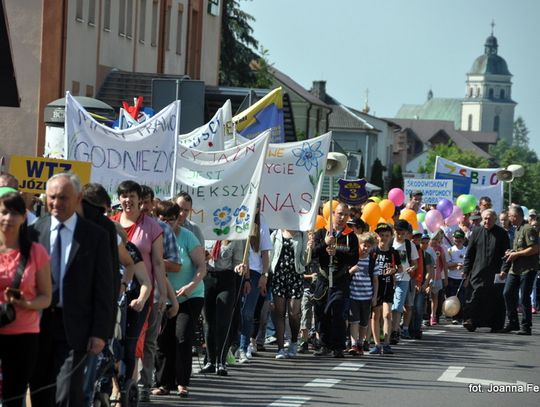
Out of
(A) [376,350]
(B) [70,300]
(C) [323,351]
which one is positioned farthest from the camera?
(A) [376,350]

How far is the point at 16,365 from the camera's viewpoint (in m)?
8.59

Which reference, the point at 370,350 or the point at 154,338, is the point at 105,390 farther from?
the point at 370,350

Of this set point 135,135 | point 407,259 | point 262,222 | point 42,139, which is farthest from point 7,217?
point 42,139

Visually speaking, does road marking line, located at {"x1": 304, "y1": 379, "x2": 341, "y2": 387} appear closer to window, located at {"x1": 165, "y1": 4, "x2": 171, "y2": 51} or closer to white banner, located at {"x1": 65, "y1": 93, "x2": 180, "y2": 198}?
white banner, located at {"x1": 65, "y1": 93, "x2": 180, "y2": 198}

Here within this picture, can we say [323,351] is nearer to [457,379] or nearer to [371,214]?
[457,379]

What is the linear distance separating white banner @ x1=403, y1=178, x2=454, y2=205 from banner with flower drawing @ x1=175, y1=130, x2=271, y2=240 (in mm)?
16183

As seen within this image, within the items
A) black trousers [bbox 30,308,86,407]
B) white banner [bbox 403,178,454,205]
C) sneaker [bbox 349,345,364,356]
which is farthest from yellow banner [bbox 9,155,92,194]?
white banner [bbox 403,178,454,205]

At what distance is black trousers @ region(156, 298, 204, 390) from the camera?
507 inches

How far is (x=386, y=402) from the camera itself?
508 inches

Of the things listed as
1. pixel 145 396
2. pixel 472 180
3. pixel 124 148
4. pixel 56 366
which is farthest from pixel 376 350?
pixel 472 180

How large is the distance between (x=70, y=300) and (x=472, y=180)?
2701cm

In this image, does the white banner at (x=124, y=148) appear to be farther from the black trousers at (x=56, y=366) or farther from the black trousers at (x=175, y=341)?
the black trousers at (x=56, y=366)

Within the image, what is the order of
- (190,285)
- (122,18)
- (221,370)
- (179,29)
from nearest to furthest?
1. (190,285)
2. (221,370)
3. (122,18)
4. (179,29)

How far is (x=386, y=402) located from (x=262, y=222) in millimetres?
4096
